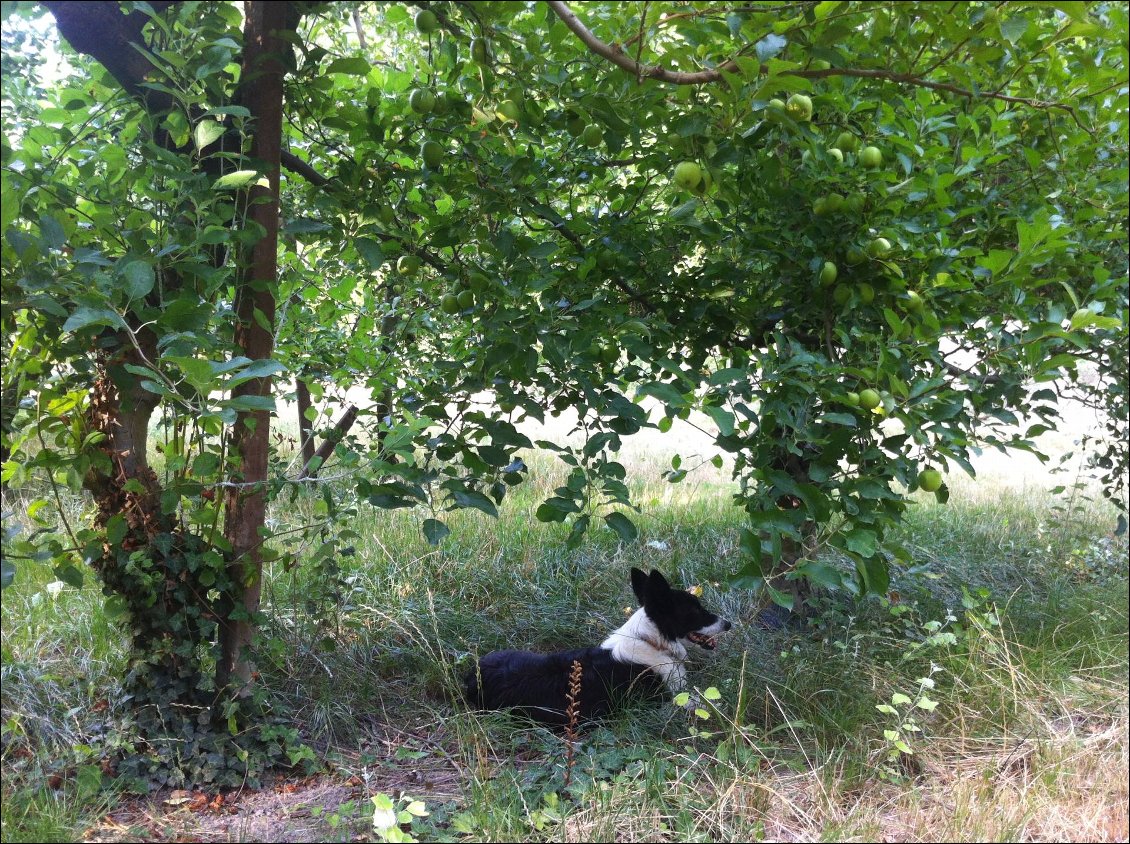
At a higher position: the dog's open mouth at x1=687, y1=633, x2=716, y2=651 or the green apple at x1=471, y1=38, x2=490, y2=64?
the green apple at x1=471, y1=38, x2=490, y2=64

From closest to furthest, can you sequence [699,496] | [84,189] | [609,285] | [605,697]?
[84,189] → [609,285] → [605,697] → [699,496]

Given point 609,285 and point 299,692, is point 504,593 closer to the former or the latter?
point 299,692

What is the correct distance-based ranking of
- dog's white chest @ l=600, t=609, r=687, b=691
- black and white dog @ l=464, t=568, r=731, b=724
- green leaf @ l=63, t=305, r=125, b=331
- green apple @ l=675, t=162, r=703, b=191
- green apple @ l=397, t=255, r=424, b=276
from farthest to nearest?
dog's white chest @ l=600, t=609, r=687, b=691 < black and white dog @ l=464, t=568, r=731, b=724 < green apple @ l=397, t=255, r=424, b=276 < green apple @ l=675, t=162, r=703, b=191 < green leaf @ l=63, t=305, r=125, b=331

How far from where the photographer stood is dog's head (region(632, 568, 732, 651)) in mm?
3664

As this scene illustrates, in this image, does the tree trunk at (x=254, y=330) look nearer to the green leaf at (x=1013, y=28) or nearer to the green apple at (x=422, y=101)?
the green apple at (x=422, y=101)

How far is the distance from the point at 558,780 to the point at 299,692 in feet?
3.78

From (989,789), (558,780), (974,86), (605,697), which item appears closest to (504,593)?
(605,697)

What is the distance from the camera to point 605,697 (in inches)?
136

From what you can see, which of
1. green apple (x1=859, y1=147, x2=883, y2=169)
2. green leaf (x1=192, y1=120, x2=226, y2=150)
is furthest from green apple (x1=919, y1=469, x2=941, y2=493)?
green leaf (x1=192, y1=120, x2=226, y2=150)

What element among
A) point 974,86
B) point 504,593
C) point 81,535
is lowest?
point 504,593

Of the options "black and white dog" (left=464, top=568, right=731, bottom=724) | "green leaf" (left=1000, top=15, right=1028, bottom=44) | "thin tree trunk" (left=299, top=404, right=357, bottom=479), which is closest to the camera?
"green leaf" (left=1000, top=15, right=1028, bottom=44)

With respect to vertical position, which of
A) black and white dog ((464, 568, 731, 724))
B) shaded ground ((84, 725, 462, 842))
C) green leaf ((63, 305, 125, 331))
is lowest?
shaded ground ((84, 725, 462, 842))

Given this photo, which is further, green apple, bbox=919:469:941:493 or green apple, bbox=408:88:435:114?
green apple, bbox=919:469:941:493

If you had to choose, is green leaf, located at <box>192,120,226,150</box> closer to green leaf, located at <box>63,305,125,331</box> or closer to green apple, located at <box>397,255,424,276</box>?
green leaf, located at <box>63,305,125,331</box>
